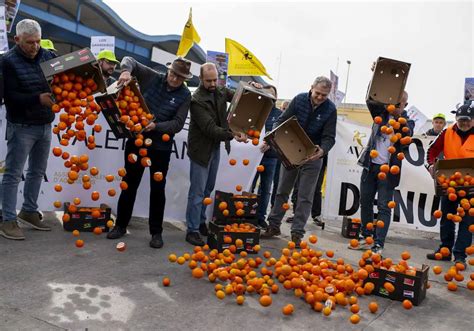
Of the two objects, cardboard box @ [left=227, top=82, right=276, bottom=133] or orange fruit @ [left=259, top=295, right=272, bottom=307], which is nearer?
orange fruit @ [left=259, top=295, right=272, bottom=307]

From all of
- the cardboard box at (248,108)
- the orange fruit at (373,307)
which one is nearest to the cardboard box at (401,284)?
the orange fruit at (373,307)

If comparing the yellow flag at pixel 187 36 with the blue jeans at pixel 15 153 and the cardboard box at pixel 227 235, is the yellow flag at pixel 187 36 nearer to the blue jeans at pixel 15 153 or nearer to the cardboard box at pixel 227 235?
the blue jeans at pixel 15 153

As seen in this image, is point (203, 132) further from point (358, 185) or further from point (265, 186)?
point (358, 185)

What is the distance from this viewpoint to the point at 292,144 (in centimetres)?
486

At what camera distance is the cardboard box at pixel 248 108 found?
4430mm

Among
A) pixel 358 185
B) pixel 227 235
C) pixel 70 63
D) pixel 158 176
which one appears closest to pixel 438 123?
pixel 358 185

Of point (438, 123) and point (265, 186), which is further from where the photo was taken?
point (438, 123)

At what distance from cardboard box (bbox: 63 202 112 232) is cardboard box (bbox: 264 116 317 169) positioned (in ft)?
6.91

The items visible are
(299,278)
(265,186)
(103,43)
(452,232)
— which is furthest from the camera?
(103,43)

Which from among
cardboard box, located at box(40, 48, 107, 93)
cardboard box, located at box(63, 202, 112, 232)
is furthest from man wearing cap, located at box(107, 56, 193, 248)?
cardboard box, located at box(40, 48, 107, 93)

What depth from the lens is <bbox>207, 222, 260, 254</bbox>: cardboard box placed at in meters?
4.59

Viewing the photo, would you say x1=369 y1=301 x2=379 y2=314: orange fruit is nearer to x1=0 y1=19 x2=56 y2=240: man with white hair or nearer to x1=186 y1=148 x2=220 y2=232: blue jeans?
x1=186 y1=148 x2=220 y2=232: blue jeans

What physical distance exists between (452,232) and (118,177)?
4239mm

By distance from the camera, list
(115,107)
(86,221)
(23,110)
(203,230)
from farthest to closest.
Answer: (203,230) → (86,221) → (23,110) → (115,107)
